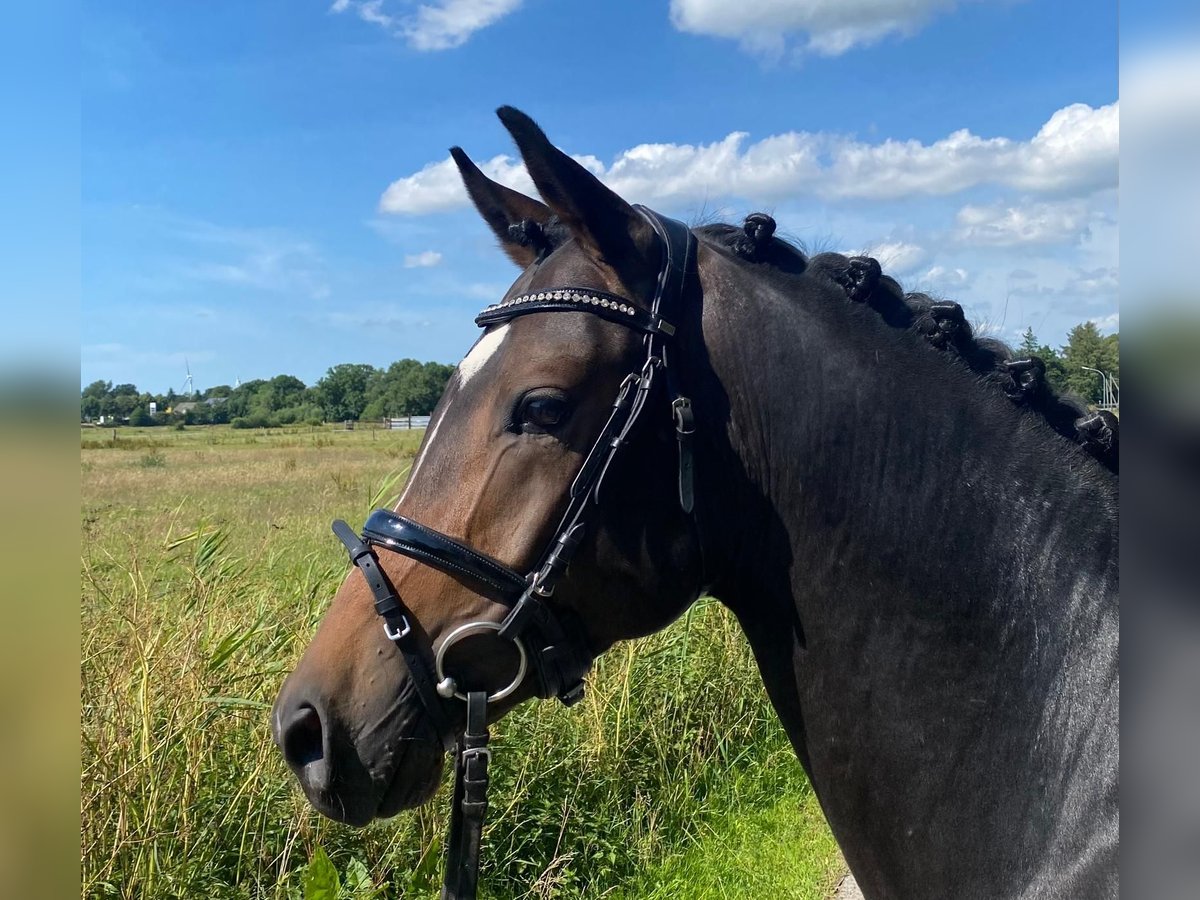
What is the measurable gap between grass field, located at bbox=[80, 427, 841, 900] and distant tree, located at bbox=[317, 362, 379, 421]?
61728 mm

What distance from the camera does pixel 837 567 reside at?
1.98m

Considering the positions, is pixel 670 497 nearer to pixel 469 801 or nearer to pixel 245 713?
pixel 469 801

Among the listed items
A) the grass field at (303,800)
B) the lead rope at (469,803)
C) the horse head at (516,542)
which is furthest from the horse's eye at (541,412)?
the grass field at (303,800)

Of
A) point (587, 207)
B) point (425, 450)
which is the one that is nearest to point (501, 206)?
point (587, 207)

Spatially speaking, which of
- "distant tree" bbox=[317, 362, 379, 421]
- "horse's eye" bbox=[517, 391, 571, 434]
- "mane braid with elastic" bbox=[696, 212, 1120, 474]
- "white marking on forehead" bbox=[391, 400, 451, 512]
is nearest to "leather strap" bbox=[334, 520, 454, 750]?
"white marking on forehead" bbox=[391, 400, 451, 512]

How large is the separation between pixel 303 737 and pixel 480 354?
3.37ft

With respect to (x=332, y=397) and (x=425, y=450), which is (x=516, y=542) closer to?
(x=425, y=450)

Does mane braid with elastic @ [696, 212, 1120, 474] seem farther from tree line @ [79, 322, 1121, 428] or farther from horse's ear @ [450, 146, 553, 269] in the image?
tree line @ [79, 322, 1121, 428]

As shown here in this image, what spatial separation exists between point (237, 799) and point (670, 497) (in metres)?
3.06

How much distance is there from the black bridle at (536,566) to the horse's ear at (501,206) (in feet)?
1.71

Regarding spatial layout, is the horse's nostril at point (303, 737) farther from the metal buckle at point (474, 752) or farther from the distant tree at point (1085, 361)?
the distant tree at point (1085, 361)

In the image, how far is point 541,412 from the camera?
6.49 ft

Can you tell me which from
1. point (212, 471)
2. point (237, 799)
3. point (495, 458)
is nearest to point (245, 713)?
point (237, 799)
